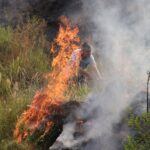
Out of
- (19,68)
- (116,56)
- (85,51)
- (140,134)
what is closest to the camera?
(140,134)

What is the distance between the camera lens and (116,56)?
10727mm

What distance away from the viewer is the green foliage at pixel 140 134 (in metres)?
4.76

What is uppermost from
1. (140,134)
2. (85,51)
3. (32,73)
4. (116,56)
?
(85,51)

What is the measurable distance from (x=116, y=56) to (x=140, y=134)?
5.73m

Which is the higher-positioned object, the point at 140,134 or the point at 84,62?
the point at 84,62

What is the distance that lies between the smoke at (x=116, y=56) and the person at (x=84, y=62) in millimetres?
270

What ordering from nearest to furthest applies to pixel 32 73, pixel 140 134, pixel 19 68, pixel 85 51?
pixel 140 134 → pixel 85 51 → pixel 19 68 → pixel 32 73

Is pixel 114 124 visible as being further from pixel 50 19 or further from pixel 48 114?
pixel 50 19

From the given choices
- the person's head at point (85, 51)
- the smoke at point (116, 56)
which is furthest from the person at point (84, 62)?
the smoke at point (116, 56)

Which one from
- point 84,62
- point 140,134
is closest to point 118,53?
point 84,62

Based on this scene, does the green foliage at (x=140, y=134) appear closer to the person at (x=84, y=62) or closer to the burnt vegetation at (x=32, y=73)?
the burnt vegetation at (x=32, y=73)

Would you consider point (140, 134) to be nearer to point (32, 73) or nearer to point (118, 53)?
point (32, 73)

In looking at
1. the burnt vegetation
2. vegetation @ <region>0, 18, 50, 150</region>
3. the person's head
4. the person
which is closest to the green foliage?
the burnt vegetation

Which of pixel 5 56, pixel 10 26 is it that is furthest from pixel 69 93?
pixel 10 26
